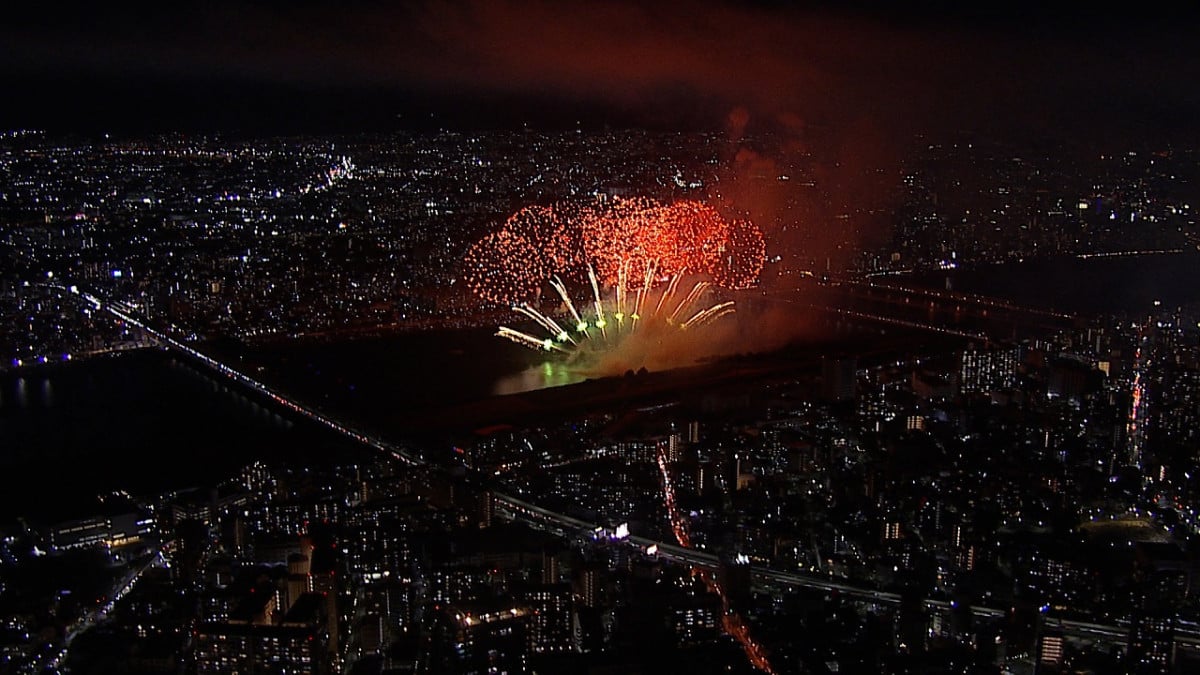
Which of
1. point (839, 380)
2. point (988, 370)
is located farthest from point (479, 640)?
point (988, 370)

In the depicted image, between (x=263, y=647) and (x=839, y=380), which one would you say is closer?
(x=263, y=647)

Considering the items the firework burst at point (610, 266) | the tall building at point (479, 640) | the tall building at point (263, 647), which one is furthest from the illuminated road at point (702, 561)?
the firework burst at point (610, 266)

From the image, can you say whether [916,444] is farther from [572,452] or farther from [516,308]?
[516,308]

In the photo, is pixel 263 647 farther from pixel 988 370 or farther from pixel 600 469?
pixel 988 370

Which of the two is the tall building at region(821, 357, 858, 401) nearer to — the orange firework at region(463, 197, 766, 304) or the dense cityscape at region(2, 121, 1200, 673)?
the dense cityscape at region(2, 121, 1200, 673)

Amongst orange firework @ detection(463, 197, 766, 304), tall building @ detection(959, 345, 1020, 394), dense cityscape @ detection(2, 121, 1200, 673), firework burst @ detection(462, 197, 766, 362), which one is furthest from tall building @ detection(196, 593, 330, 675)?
orange firework @ detection(463, 197, 766, 304)

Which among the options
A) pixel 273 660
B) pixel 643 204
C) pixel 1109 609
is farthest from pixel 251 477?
pixel 643 204

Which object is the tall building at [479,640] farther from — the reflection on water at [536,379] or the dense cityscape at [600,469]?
the reflection on water at [536,379]

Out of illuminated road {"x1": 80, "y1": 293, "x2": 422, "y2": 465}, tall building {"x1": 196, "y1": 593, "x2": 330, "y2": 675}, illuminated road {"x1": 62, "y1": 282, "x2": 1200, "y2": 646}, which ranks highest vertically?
illuminated road {"x1": 80, "y1": 293, "x2": 422, "y2": 465}
